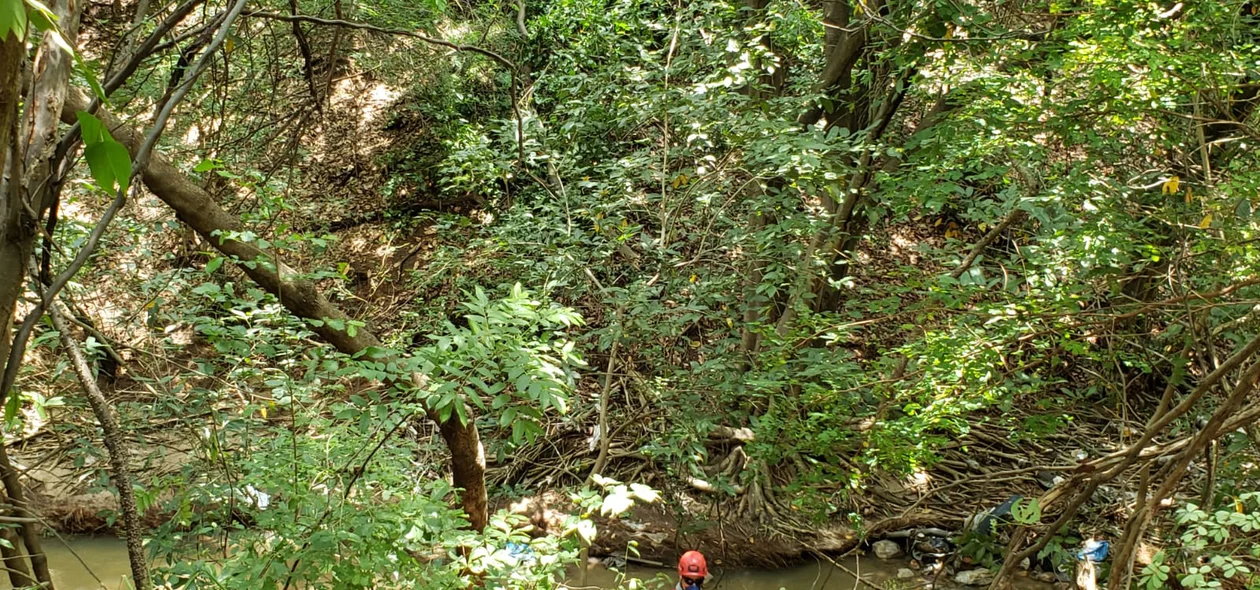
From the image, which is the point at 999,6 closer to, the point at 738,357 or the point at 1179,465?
the point at 738,357

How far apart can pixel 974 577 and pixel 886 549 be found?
0.67 meters

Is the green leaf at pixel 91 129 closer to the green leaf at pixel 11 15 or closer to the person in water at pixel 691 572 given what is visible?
the green leaf at pixel 11 15

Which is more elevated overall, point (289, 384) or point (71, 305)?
point (71, 305)

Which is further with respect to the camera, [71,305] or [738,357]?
[738,357]

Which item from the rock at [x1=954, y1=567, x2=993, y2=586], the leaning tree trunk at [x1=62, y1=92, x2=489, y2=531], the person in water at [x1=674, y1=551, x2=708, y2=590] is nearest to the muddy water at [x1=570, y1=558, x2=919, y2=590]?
the rock at [x1=954, y1=567, x2=993, y2=586]

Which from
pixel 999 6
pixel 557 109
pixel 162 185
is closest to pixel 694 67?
pixel 557 109

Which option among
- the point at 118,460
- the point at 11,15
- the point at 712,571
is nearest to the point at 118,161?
the point at 11,15

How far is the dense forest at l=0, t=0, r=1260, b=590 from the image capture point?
2.68 m

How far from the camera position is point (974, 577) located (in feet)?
19.5

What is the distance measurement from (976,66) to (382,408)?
3.53 meters

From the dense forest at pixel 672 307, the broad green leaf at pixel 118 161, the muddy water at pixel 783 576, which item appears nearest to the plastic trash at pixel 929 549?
the dense forest at pixel 672 307

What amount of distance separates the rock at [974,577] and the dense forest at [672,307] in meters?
0.03

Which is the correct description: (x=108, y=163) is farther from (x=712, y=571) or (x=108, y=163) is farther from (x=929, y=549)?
(x=929, y=549)

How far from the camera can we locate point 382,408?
2.65 meters
